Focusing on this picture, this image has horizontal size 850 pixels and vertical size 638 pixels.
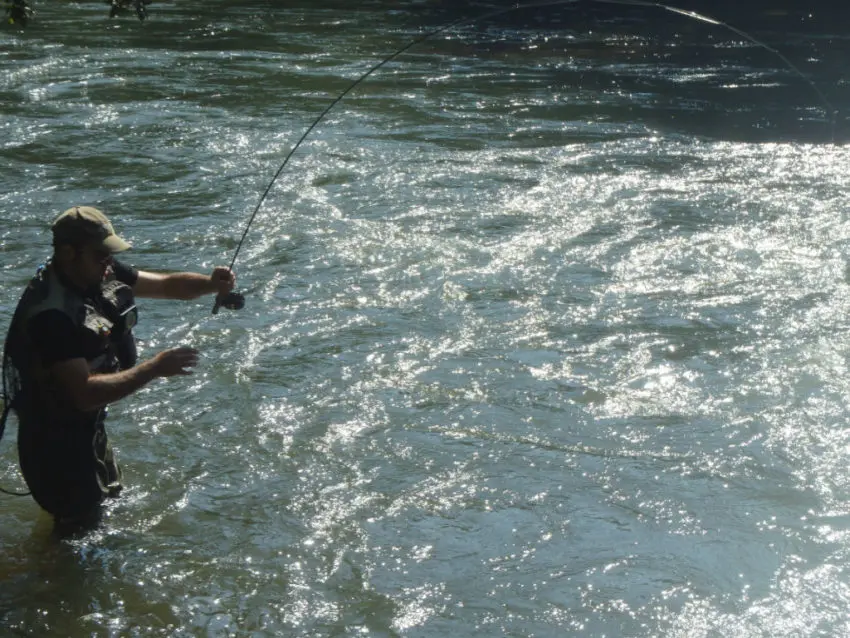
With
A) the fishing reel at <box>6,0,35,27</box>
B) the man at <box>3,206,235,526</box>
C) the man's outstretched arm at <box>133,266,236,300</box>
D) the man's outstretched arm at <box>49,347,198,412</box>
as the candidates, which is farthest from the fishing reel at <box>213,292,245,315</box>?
the fishing reel at <box>6,0,35,27</box>

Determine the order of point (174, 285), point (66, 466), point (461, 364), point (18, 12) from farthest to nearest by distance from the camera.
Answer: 1. point (461, 364)
2. point (18, 12)
3. point (174, 285)
4. point (66, 466)

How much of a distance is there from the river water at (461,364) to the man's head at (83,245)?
1.36m

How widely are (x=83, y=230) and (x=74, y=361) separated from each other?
0.48 metres

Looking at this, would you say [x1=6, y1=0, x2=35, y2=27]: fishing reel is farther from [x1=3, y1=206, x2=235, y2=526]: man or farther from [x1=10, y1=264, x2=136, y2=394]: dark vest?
[x1=10, y1=264, x2=136, y2=394]: dark vest

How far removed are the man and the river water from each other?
1.68 ft

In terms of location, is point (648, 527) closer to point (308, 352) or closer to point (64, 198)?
point (308, 352)

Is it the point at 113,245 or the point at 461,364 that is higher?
the point at 113,245

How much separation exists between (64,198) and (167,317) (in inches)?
146

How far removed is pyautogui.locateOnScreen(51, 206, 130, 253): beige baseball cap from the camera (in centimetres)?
457

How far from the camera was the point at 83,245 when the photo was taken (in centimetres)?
461

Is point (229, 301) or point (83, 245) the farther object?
point (229, 301)

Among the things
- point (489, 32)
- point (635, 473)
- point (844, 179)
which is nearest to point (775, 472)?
point (635, 473)

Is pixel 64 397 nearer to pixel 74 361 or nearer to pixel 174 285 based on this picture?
pixel 74 361

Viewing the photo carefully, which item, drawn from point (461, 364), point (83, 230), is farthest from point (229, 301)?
point (461, 364)
